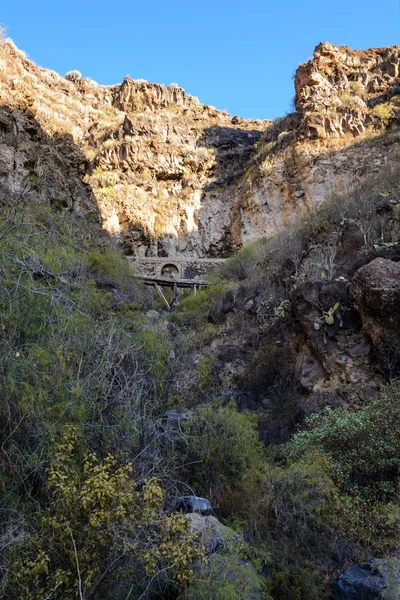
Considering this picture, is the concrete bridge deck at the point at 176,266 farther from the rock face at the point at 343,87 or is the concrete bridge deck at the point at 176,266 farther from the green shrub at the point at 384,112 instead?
the green shrub at the point at 384,112

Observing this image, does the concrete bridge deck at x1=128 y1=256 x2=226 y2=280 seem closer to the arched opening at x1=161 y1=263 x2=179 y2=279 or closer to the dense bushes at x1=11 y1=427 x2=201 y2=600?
the arched opening at x1=161 y1=263 x2=179 y2=279

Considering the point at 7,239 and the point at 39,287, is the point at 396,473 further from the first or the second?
the point at 7,239

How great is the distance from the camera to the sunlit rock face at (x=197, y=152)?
22.1 meters

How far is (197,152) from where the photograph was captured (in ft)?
107

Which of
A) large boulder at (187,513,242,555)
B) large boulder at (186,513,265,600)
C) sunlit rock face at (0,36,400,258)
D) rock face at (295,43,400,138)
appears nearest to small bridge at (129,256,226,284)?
sunlit rock face at (0,36,400,258)

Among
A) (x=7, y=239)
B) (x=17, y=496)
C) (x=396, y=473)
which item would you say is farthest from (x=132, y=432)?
(x=396, y=473)

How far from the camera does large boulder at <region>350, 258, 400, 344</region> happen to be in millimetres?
9117

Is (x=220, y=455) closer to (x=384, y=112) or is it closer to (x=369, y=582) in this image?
(x=369, y=582)

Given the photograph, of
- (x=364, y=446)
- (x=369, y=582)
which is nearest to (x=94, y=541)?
(x=369, y=582)

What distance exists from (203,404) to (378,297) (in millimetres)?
4417

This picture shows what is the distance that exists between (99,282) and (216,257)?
17.4 meters

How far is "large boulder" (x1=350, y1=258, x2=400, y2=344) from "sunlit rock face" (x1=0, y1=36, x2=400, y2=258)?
1374 cm

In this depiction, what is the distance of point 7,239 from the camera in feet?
15.0

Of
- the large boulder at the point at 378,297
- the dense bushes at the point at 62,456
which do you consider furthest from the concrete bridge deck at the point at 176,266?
the dense bushes at the point at 62,456
